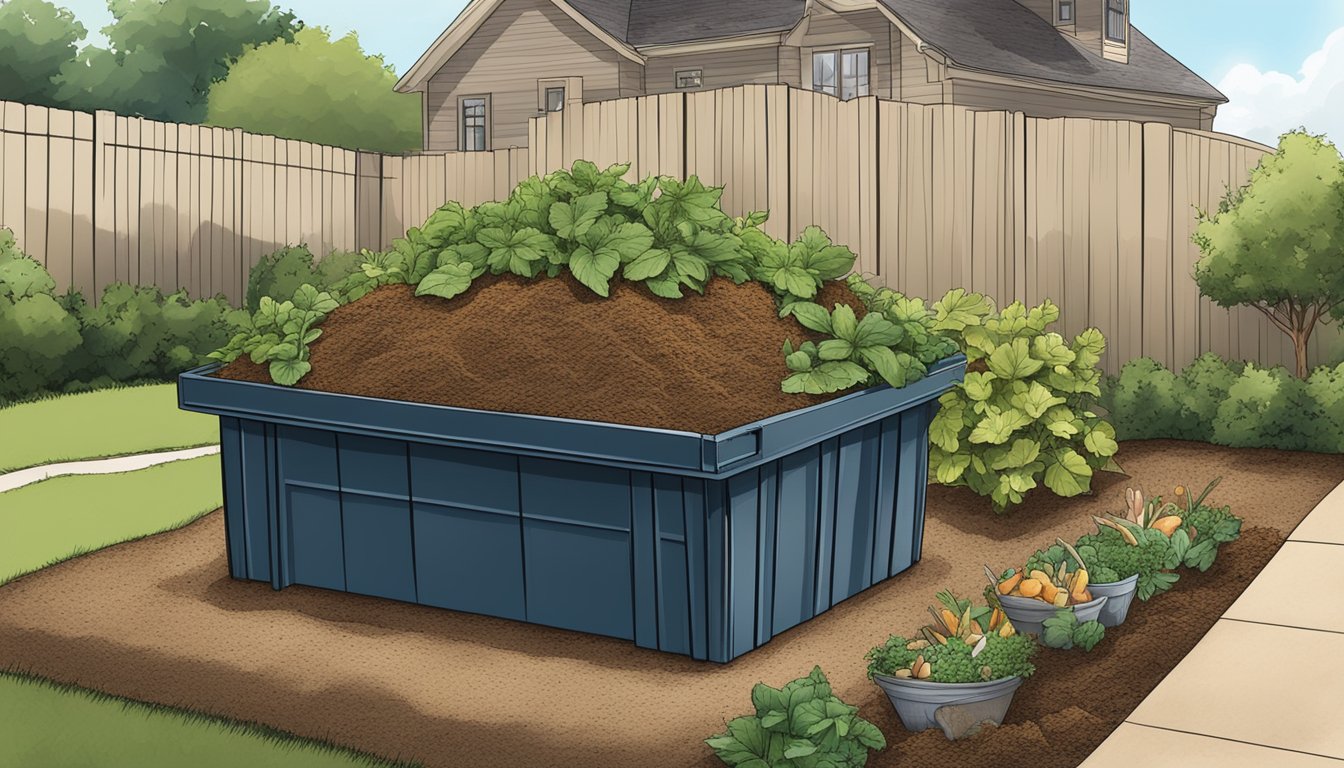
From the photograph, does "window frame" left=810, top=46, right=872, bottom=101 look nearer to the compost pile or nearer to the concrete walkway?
the compost pile

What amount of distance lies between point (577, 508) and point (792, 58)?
21644 mm

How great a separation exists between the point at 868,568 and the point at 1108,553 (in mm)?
988

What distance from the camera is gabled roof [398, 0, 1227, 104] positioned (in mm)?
24500

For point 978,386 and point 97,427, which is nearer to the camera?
point 978,386

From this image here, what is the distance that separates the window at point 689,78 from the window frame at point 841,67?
8.45 ft

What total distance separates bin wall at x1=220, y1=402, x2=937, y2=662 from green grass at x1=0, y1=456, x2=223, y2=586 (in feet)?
4.40

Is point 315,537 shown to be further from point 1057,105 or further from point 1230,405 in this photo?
point 1057,105

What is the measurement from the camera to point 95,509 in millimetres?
7500

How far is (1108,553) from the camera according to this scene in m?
5.26

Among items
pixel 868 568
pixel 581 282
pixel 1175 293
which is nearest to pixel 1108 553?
pixel 868 568

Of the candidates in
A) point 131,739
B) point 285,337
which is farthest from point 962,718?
point 285,337

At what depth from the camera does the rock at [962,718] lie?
413 centimetres

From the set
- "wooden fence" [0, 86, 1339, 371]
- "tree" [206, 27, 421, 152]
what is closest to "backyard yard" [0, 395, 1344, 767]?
"wooden fence" [0, 86, 1339, 371]

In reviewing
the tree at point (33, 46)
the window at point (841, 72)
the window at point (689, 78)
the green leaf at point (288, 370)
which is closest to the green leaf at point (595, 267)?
the green leaf at point (288, 370)
